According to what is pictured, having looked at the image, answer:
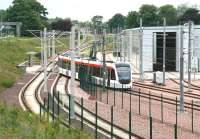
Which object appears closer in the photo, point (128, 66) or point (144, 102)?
point (144, 102)

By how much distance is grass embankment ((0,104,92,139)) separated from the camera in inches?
791

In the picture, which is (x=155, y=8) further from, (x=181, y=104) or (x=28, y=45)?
(x=181, y=104)

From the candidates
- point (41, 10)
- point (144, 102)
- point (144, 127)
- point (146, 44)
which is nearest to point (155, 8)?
point (41, 10)

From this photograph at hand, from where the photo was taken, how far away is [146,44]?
7094cm

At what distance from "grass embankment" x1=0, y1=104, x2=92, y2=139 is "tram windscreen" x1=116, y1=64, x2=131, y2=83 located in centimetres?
2291

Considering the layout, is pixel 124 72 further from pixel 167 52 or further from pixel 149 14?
pixel 149 14

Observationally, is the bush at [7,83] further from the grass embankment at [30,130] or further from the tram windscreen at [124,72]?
the grass embankment at [30,130]

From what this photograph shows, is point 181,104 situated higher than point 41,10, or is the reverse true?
point 41,10

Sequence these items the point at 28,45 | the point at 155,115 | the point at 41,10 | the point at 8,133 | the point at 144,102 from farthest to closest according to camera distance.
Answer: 1. the point at 41,10
2. the point at 28,45
3. the point at 144,102
4. the point at 155,115
5. the point at 8,133

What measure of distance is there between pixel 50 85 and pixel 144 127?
28861 millimetres

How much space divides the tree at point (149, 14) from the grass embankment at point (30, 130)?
11544 cm

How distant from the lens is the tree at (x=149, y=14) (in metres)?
143

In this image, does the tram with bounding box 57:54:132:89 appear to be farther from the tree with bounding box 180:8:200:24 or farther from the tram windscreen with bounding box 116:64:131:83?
the tree with bounding box 180:8:200:24

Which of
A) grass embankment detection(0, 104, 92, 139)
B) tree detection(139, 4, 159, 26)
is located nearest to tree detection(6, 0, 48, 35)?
tree detection(139, 4, 159, 26)
